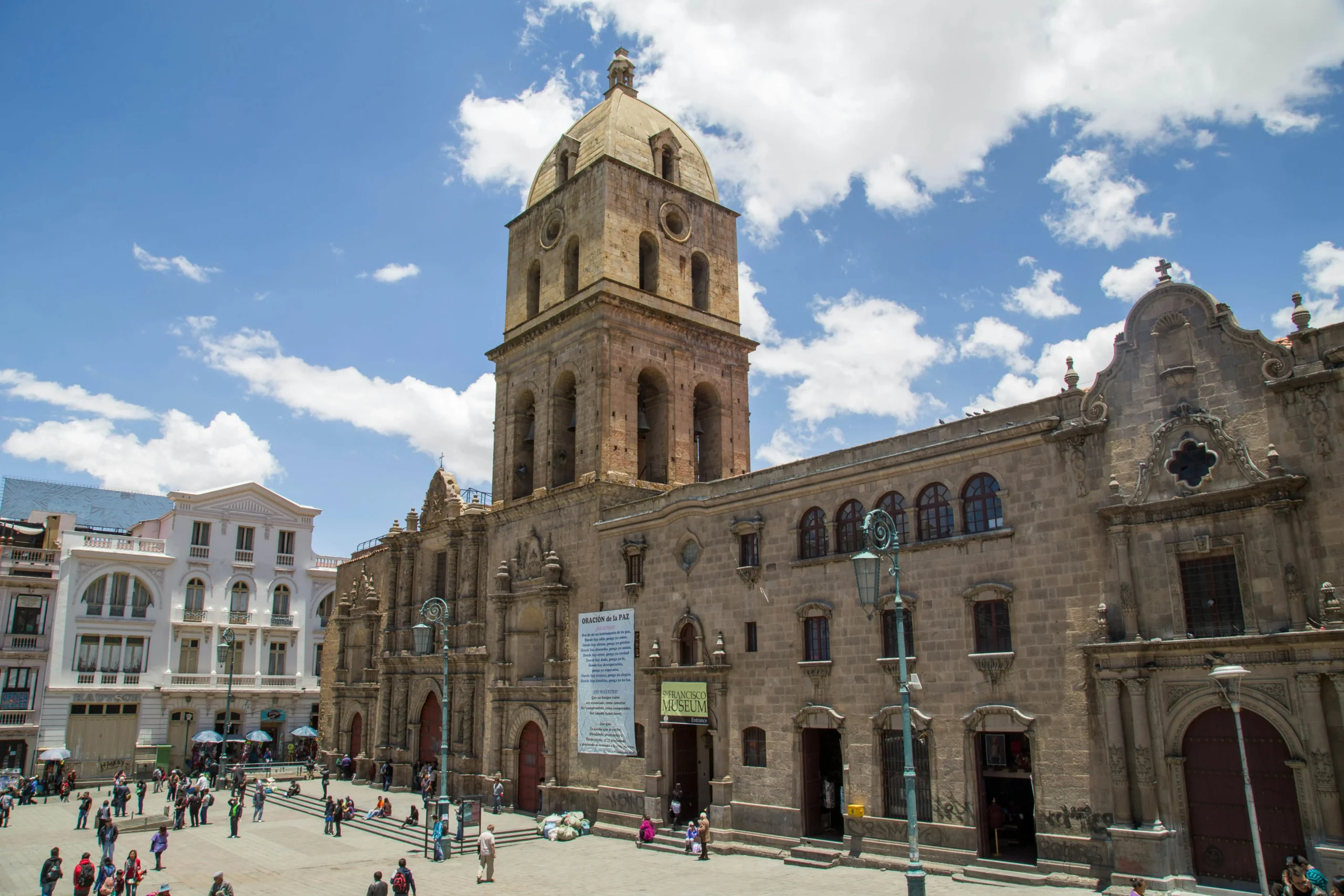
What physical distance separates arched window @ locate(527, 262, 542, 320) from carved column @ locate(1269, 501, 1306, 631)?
1250 inches

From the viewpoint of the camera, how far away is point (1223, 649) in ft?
64.9

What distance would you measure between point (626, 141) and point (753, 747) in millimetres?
26980

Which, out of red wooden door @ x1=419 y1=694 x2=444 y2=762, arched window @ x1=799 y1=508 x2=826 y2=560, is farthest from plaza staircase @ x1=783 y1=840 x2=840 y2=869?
red wooden door @ x1=419 y1=694 x2=444 y2=762

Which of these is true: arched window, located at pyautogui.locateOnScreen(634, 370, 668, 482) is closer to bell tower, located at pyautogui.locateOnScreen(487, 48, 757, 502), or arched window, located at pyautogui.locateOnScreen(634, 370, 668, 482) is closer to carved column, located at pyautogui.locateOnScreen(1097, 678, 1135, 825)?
bell tower, located at pyautogui.locateOnScreen(487, 48, 757, 502)

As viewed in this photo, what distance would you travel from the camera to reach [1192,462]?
69.2ft

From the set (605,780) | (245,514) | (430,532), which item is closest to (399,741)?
(430,532)

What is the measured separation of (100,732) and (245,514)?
14754 millimetres

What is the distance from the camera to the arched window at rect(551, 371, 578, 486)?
39938 millimetres

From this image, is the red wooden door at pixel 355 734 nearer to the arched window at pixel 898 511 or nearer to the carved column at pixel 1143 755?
the arched window at pixel 898 511

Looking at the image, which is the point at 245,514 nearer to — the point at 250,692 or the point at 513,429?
the point at 250,692

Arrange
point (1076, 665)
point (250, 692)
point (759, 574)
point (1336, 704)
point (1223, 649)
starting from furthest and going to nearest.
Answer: point (250, 692) → point (759, 574) → point (1076, 665) → point (1223, 649) → point (1336, 704)

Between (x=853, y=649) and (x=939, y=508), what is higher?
(x=939, y=508)

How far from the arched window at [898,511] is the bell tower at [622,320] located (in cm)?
1301

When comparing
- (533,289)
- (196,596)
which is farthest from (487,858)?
(196,596)
